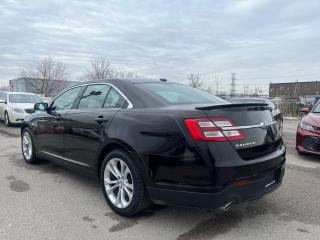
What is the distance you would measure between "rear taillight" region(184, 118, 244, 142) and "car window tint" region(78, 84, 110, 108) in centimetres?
160

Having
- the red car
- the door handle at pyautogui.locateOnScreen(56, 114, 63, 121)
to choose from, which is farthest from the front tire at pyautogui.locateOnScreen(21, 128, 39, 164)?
the red car

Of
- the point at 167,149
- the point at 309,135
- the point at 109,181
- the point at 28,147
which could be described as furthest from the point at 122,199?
the point at 309,135

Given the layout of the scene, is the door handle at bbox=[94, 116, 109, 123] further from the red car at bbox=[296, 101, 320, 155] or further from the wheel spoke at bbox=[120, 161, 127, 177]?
the red car at bbox=[296, 101, 320, 155]

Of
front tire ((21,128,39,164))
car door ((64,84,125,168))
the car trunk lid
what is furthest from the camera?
front tire ((21,128,39,164))

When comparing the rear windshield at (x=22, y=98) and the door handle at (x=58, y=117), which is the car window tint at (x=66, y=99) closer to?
the door handle at (x=58, y=117)

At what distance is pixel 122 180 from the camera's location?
12.8 ft

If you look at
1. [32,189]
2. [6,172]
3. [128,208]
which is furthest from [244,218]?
[6,172]

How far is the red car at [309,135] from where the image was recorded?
6.53 metres

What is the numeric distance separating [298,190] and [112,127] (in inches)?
109

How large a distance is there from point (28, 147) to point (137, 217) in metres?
3.58

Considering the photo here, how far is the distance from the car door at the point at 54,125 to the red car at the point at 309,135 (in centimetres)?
437

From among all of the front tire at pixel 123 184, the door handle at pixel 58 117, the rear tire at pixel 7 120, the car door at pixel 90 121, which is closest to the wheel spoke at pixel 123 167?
the front tire at pixel 123 184

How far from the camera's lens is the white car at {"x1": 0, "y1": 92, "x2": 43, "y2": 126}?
13438 mm

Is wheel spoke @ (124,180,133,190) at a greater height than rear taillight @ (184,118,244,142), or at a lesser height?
lesser
